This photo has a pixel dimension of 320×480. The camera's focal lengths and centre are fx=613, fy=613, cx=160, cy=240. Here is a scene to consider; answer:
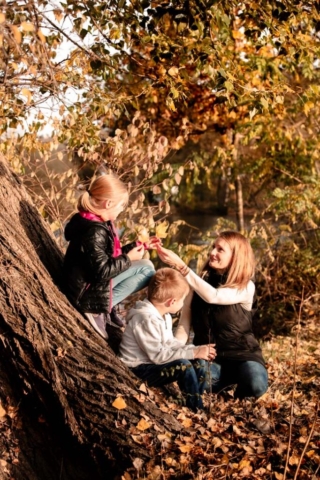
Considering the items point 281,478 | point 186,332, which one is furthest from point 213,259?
point 281,478

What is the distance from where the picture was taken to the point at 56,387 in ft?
10.5

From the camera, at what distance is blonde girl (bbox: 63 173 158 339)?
12.4ft

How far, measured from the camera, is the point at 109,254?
155 inches

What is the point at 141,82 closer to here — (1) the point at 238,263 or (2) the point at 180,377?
(1) the point at 238,263

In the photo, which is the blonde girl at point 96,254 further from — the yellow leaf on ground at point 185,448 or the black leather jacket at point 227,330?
the yellow leaf on ground at point 185,448

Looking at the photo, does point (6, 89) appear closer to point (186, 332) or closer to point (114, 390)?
point (186, 332)

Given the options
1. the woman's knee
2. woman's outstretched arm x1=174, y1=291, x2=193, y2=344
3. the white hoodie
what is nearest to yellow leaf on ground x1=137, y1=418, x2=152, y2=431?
the white hoodie

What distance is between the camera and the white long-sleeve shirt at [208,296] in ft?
13.2

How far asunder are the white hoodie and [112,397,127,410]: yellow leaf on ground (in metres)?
0.64

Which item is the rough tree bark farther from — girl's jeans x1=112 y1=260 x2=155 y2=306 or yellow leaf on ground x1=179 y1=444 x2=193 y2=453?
girl's jeans x1=112 y1=260 x2=155 y2=306

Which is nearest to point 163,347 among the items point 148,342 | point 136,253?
point 148,342

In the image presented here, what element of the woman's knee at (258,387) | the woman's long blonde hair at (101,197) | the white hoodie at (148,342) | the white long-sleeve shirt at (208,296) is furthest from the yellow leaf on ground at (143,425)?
the woman's long blonde hair at (101,197)

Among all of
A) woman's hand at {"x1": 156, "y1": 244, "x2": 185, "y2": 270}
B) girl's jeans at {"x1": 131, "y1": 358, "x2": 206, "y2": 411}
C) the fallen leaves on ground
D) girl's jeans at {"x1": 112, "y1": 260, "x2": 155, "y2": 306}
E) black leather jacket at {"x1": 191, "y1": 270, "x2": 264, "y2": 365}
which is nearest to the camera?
the fallen leaves on ground

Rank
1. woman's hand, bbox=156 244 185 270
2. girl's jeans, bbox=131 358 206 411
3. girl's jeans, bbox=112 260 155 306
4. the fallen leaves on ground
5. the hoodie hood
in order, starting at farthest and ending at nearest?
girl's jeans, bbox=112 260 155 306
woman's hand, bbox=156 244 185 270
the hoodie hood
girl's jeans, bbox=131 358 206 411
the fallen leaves on ground
